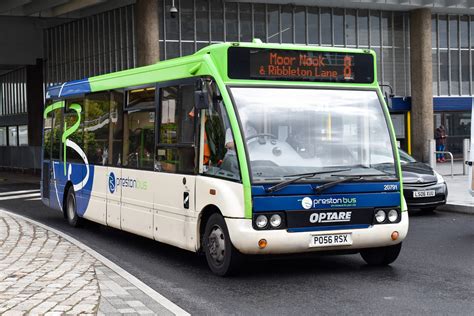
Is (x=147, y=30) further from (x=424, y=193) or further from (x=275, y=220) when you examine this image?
(x=275, y=220)

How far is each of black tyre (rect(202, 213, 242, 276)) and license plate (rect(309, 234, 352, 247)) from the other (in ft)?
2.70

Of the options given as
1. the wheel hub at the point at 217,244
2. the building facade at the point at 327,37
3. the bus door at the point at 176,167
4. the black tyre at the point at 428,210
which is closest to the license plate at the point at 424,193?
the black tyre at the point at 428,210

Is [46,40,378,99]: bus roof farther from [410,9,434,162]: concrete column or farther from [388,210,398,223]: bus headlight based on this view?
[410,9,434,162]: concrete column

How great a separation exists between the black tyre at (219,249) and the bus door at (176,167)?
0.41 meters

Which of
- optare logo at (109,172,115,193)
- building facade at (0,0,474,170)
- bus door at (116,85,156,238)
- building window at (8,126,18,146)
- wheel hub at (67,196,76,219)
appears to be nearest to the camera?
bus door at (116,85,156,238)

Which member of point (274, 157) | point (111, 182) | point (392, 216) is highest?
point (274, 157)

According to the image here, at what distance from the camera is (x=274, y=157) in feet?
27.4

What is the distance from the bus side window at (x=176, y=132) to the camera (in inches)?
363

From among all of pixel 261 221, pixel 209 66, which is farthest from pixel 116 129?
pixel 261 221

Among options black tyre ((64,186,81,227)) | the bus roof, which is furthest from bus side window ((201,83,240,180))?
black tyre ((64,186,81,227))

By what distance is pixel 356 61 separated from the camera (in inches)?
363

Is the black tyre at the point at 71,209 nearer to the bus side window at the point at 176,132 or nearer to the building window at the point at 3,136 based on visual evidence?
the bus side window at the point at 176,132

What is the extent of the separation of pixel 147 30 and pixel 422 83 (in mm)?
13624

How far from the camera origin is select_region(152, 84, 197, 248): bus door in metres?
9.16
